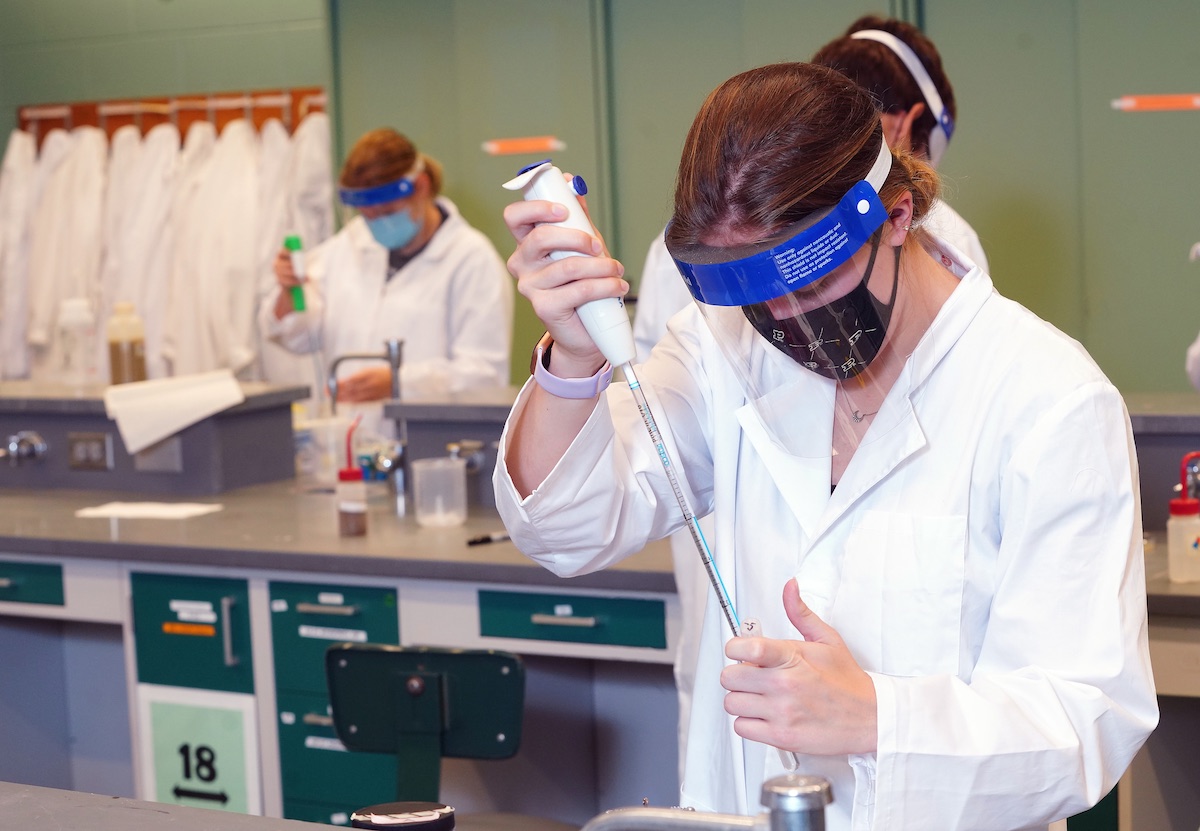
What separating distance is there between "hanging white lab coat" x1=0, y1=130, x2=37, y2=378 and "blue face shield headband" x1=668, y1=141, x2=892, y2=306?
17.1 feet

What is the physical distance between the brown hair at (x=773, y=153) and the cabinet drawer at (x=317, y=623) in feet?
5.25

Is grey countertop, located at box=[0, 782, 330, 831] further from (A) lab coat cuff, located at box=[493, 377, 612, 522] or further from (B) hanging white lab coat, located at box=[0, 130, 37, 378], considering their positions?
(B) hanging white lab coat, located at box=[0, 130, 37, 378]

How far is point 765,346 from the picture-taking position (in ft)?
3.99

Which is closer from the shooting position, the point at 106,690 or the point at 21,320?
the point at 106,690

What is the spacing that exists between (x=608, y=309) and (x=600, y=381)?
11 cm

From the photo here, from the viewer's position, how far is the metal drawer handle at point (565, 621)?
7.89 feet

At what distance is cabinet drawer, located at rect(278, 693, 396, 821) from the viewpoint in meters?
2.59

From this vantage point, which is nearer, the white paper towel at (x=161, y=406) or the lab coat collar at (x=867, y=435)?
the lab coat collar at (x=867, y=435)

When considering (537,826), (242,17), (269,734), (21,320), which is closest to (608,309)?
(537,826)

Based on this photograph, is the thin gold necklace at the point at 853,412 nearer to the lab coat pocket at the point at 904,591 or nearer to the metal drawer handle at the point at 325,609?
the lab coat pocket at the point at 904,591

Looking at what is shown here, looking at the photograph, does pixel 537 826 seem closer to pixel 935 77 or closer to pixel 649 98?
pixel 935 77

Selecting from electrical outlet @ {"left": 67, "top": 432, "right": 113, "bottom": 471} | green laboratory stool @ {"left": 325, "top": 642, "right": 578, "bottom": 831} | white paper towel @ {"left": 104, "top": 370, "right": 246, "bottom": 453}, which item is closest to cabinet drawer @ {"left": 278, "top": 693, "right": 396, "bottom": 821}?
green laboratory stool @ {"left": 325, "top": 642, "right": 578, "bottom": 831}

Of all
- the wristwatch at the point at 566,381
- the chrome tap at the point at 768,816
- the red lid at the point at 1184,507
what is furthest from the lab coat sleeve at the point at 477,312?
the chrome tap at the point at 768,816

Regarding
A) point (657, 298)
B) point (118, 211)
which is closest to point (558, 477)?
point (657, 298)
